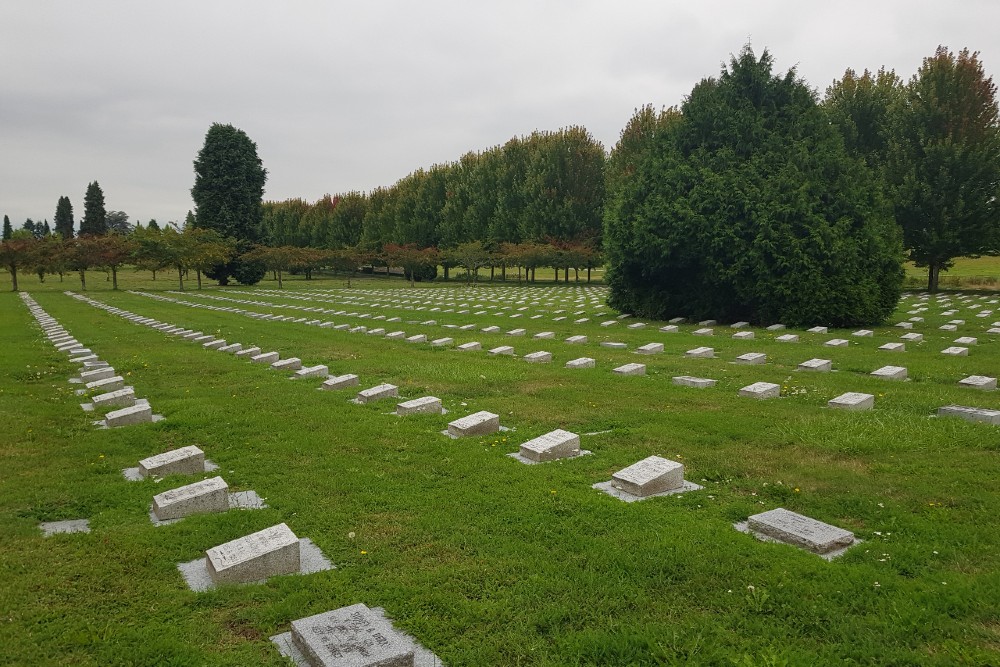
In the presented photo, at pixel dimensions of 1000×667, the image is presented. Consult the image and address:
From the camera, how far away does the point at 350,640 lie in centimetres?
288

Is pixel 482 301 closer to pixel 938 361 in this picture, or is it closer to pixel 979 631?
pixel 938 361

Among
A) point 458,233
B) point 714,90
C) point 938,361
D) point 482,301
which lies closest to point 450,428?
point 938,361

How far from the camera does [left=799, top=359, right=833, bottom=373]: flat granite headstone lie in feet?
31.8

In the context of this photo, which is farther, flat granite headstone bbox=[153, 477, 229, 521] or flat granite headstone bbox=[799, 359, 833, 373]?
flat granite headstone bbox=[799, 359, 833, 373]

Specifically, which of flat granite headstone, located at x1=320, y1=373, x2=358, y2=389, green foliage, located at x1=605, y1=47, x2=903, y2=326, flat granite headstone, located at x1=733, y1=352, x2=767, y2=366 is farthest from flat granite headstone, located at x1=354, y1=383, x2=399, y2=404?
green foliage, located at x1=605, y1=47, x2=903, y2=326

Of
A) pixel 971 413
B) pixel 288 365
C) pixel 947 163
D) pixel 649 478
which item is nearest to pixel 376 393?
pixel 288 365

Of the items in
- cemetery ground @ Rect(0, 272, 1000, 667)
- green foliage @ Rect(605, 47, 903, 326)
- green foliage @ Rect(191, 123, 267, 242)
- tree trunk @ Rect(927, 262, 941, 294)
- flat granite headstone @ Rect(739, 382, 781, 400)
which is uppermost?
green foliage @ Rect(191, 123, 267, 242)

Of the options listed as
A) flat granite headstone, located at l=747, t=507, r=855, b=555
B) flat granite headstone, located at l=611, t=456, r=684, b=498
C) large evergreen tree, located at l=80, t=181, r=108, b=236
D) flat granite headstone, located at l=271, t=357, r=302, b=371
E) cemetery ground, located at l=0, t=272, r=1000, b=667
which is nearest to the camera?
cemetery ground, located at l=0, t=272, r=1000, b=667

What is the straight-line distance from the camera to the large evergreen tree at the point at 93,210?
68812 millimetres

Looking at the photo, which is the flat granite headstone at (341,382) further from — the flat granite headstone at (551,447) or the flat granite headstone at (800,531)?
the flat granite headstone at (800,531)

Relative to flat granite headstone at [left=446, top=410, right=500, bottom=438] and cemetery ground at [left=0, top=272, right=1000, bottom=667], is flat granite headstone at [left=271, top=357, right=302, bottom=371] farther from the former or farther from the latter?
flat granite headstone at [left=446, top=410, right=500, bottom=438]

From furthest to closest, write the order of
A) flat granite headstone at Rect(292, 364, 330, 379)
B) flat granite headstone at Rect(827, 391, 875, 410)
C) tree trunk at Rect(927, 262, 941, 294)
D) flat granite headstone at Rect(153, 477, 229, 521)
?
tree trunk at Rect(927, 262, 941, 294) → flat granite headstone at Rect(292, 364, 330, 379) → flat granite headstone at Rect(827, 391, 875, 410) → flat granite headstone at Rect(153, 477, 229, 521)

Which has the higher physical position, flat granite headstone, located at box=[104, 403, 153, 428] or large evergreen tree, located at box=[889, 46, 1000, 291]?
large evergreen tree, located at box=[889, 46, 1000, 291]

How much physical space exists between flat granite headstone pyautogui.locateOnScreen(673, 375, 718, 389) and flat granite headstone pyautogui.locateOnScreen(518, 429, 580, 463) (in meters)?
3.41
